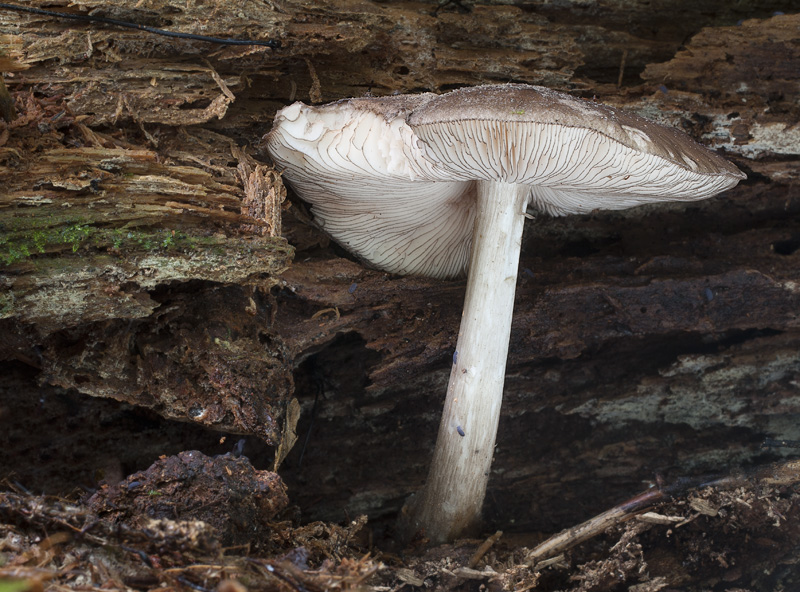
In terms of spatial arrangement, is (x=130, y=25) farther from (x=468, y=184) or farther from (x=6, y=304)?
(x=468, y=184)

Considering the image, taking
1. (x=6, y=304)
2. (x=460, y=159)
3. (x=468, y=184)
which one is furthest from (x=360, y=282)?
(x=6, y=304)

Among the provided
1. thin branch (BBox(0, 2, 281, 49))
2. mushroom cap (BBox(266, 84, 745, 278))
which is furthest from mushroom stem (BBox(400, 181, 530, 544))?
thin branch (BBox(0, 2, 281, 49))

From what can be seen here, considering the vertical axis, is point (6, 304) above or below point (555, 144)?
below

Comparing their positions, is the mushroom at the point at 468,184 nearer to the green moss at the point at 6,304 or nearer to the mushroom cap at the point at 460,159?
the mushroom cap at the point at 460,159

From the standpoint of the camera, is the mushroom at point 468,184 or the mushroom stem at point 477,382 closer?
the mushroom at point 468,184

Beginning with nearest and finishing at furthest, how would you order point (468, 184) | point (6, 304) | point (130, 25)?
1. point (6, 304)
2. point (130, 25)
3. point (468, 184)

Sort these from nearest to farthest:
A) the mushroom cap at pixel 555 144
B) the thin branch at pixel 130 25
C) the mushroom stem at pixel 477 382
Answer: the mushroom cap at pixel 555 144, the thin branch at pixel 130 25, the mushroom stem at pixel 477 382

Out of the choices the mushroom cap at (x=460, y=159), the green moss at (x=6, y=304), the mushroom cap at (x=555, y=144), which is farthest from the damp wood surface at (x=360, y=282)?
the mushroom cap at (x=555, y=144)
